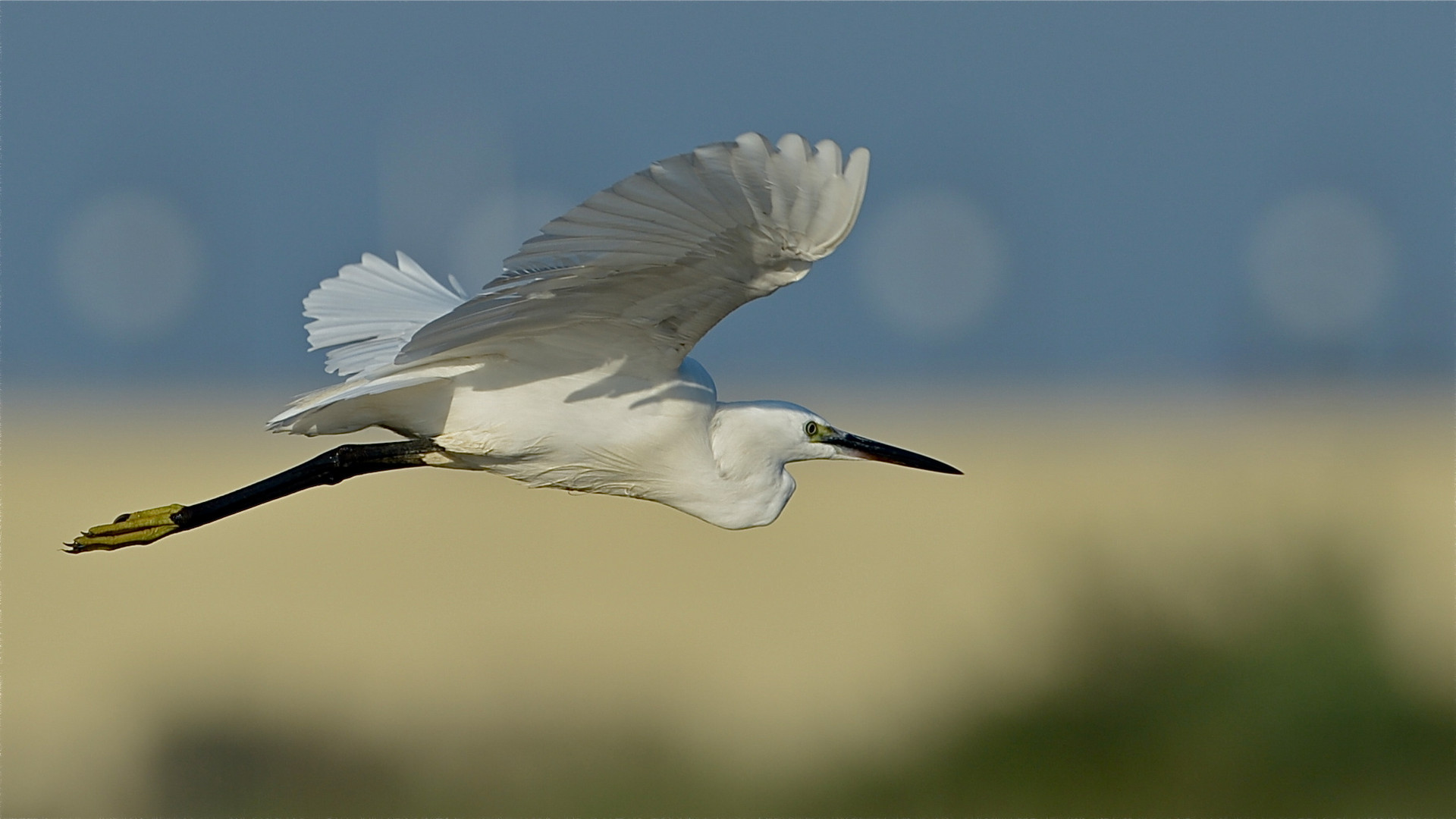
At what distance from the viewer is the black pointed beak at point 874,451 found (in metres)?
5.90

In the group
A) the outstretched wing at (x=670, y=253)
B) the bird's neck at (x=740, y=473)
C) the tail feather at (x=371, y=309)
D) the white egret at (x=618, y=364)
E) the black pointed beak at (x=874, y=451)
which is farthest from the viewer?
Answer: the tail feather at (x=371, y=309)

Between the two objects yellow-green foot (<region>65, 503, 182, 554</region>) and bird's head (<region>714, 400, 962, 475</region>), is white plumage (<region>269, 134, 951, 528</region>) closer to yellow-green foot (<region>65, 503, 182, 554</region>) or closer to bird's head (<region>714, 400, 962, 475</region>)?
bird's head (<region>714, 400, 962, 475</region>)

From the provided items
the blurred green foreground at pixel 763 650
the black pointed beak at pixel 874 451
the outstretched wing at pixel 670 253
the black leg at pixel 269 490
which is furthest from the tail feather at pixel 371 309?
the blurred green foreground at pixel 763 650

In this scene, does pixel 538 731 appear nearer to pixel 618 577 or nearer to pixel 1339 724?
pixel 1339 724

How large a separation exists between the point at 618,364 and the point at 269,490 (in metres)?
1.40

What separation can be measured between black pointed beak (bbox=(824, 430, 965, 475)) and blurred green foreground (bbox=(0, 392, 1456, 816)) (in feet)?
6.32

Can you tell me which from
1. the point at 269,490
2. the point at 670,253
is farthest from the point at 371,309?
the point at 670,253

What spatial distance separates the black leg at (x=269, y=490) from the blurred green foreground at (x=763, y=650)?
11.5ft

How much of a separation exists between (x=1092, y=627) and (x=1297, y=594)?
95cm

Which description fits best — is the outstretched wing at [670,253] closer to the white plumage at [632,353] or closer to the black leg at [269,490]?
the white plumage at [632,353]

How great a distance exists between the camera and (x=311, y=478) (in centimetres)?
582

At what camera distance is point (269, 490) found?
5.84 metres

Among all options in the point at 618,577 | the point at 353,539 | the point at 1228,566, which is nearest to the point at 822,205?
the point at 1228,566

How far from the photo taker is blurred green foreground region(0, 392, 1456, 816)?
7688 millimetres
